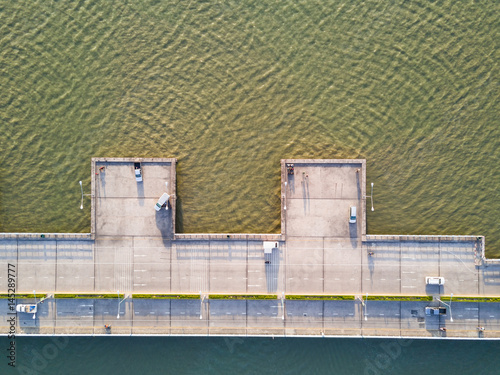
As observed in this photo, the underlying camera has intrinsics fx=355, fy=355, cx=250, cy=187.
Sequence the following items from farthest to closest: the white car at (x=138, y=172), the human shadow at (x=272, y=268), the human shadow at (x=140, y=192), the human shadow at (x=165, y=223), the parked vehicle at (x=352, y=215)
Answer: the human shadow at (x=140, y=192)
the human shadow at (x=165, y=223)
the human shadow at (x=272, y=268)
the white car at (x=138, y=172)
the parked vehicle at (x=352, y=215)

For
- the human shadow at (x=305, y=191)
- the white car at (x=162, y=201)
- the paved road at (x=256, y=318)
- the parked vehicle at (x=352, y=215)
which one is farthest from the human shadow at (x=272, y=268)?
the white car at (x=162, y=201)

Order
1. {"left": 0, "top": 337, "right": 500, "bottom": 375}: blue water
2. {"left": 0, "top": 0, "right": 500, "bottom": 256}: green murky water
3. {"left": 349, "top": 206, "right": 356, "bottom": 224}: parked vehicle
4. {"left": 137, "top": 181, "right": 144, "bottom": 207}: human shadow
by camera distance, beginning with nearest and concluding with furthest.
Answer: {"left": 349, "top": 206, "right": 356, "bottom": 224}: parked vehicle, {"left": 137, "top": 181, "right": 144, "bottom": 207}: human shadow, {"left": 0, "top": 337, "right": 500, "bottom": 375}: blue water, {"left": 0, "top": 0, "right": 500, "bottom": 256}: green murky water

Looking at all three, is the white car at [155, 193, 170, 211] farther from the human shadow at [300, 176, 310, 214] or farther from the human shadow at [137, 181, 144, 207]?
the human shadow at [300, 176, 310, 214]

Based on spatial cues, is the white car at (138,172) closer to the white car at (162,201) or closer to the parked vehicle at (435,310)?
the white car at (162,201)

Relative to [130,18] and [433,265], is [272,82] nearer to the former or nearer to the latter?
[130,18]

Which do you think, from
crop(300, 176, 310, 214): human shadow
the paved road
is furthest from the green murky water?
the paved road

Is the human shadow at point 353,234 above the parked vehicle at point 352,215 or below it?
below

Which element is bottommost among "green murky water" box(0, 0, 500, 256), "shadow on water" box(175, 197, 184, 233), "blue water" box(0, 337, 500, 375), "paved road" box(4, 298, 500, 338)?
"blue water" box(0, 337, 500, 375)
